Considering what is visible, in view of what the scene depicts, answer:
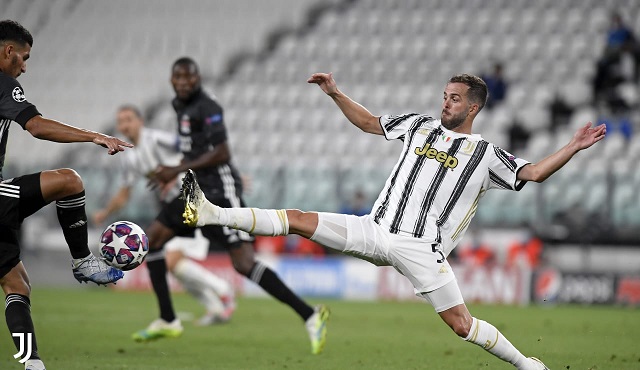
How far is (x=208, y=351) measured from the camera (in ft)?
28.0

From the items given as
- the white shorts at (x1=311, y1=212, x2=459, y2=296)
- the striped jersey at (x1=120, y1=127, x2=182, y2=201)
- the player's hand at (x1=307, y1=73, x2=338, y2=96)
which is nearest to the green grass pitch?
the white shorts at (x1=311, y1=212, x2=459, y2=296)

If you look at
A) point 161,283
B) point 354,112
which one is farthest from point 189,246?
point 354,112

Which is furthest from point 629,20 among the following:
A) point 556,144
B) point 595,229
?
point 595,229

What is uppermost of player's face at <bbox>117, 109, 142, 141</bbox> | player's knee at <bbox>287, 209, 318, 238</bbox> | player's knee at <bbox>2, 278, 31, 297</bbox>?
player's face at <bbox>117, 109, 142, 141</bbox>

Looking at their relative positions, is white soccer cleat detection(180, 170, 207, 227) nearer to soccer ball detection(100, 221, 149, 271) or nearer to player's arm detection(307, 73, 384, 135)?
soccer ball detection(100, 221, 149, 271)

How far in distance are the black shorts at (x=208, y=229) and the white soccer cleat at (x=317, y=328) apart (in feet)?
3.68

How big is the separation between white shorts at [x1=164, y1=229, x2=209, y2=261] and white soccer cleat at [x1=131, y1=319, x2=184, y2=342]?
247 cm

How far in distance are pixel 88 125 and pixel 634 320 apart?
14.5 m

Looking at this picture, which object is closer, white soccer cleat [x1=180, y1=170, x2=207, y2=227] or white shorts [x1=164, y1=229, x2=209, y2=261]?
white soccer cleat [x1=180, y1=170, x2=207, y2=227]

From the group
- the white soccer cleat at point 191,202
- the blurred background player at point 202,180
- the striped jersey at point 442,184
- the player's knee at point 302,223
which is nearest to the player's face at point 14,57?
the white soccer cleat at point 191,202

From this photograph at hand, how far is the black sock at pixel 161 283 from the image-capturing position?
9.23 meters

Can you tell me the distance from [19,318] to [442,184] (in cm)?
298

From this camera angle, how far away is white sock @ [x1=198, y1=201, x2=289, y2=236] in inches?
236

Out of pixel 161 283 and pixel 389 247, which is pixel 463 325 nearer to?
pixel 389 247
